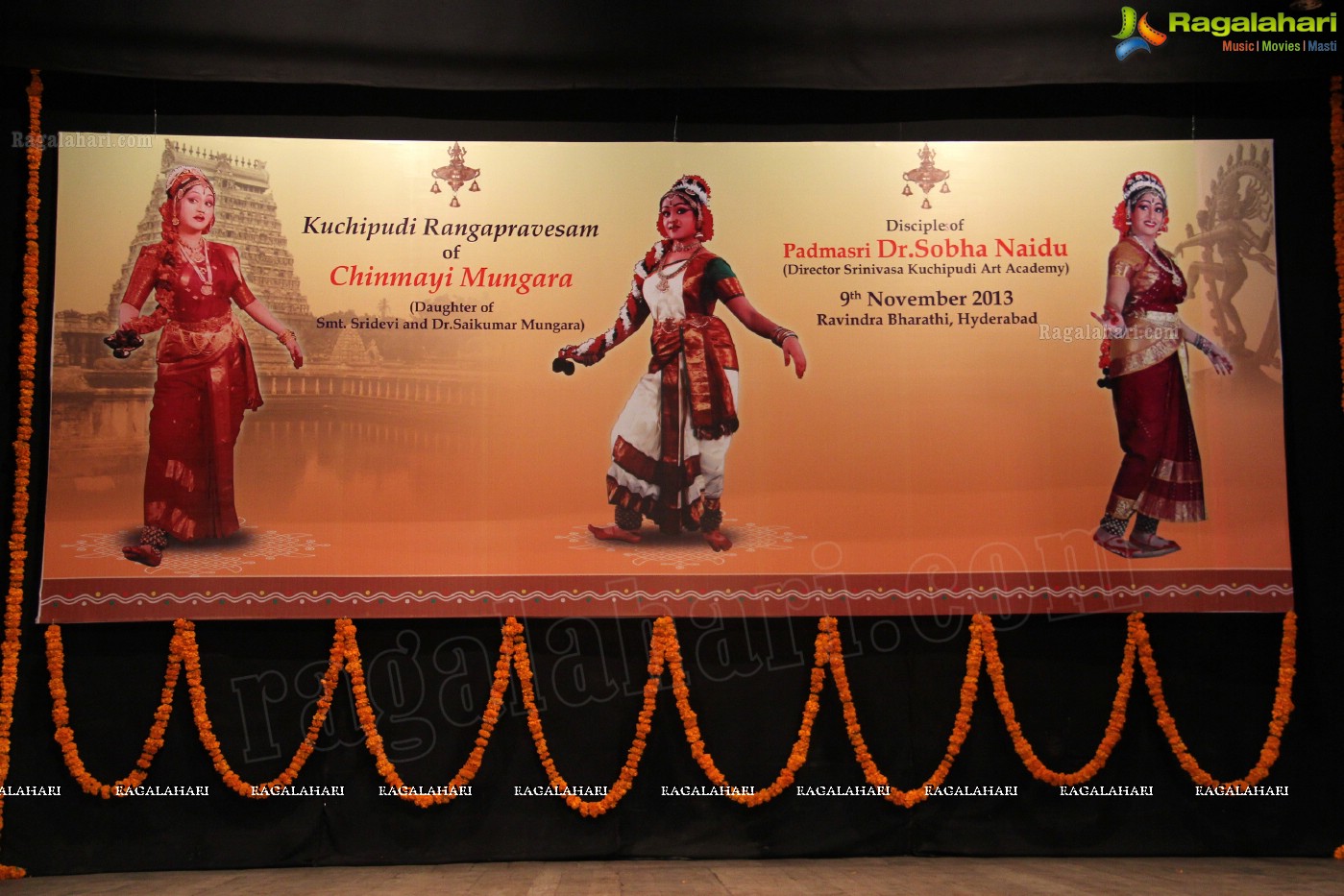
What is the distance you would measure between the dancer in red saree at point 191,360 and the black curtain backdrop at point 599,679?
0.34 metres

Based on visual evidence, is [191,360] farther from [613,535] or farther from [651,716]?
[651,716]

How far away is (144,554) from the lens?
12.2 ft

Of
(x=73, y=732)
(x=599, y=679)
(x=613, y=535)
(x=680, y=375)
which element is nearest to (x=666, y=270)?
(x=680, y=375)

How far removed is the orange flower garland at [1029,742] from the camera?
12.3ft

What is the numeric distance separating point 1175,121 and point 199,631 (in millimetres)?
4198

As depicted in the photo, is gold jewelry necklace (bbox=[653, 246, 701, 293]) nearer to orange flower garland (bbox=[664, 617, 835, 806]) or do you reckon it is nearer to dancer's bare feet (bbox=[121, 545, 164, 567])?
orange flower garland (bbox=[664, 617, 835, 806])

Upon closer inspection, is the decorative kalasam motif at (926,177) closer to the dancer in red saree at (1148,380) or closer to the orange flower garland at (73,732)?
the dancer in red saree at (1148,380)

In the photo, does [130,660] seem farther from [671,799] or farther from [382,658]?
[671,799]

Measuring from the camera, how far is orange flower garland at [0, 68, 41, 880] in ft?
12.0

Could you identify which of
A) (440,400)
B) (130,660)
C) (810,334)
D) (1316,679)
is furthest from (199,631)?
(1316,679)

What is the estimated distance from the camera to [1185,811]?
3.79 meters

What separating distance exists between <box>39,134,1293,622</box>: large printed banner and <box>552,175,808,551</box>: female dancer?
15 millimetres

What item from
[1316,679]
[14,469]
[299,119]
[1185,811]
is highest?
[299,119]

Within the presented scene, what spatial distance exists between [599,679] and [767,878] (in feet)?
2.98
